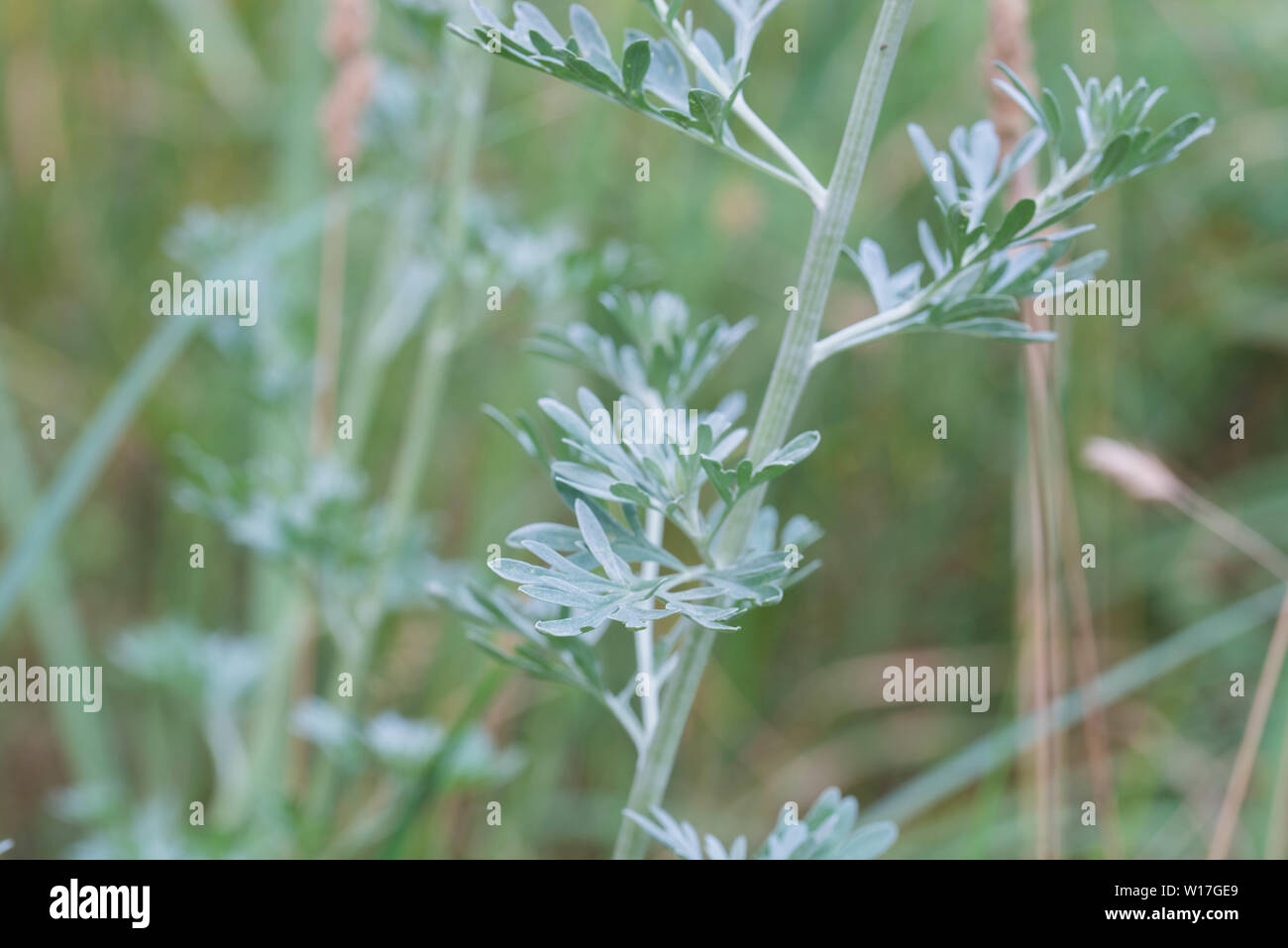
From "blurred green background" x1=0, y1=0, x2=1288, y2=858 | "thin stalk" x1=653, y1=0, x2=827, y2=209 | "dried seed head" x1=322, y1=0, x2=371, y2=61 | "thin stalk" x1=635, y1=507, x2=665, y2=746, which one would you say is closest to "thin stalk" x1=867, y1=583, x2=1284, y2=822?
"blurred green background" x1=0, y1=0, x2=1288, y2=858

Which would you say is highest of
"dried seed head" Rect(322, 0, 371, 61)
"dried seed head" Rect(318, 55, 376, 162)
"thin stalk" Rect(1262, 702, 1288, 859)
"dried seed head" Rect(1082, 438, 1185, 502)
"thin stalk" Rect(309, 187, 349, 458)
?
"dried seed head" Rect(322, 0, 371, 61)

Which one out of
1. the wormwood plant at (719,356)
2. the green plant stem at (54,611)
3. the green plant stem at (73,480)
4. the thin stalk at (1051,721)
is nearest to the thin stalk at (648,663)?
the wormwood plant at (719,356)

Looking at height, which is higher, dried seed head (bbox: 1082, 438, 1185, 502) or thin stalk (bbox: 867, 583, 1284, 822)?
dried seed head (bbox: 1082, 438, 1185, 502)

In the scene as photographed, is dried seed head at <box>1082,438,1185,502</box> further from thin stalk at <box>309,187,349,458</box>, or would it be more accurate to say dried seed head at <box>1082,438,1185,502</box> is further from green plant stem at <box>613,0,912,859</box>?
thin stalk at <box>309,187,349,458</box>

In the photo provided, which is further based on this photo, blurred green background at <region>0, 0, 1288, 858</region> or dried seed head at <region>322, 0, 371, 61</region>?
blurred green background at <region>0, 0, 1288, 858</region>

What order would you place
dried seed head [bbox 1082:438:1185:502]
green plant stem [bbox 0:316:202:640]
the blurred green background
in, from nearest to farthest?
dried seed head [bbox 1082:438:1185:502]
green plant stem [bbox 0:316:202:640]
the blurred green background

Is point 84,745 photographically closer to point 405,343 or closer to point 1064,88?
point 405,343

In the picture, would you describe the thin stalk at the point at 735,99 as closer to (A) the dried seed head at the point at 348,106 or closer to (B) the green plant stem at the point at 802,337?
(B) the green plant stem at the point at 802,337
